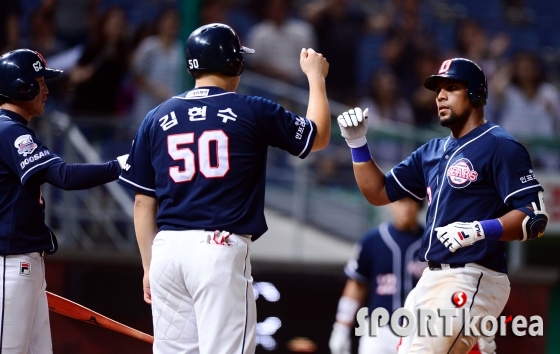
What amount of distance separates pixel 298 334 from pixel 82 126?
8.85 feet

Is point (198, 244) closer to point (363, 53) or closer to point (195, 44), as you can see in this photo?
point (195, 44)

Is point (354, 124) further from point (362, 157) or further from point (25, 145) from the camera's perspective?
point (25, 145)

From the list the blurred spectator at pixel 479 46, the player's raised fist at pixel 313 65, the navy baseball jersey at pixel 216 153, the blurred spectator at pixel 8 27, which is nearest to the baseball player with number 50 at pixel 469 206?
the player's raised fist at pixel 313 65

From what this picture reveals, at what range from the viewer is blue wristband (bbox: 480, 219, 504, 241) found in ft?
14.4

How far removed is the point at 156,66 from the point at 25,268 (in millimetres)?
4739

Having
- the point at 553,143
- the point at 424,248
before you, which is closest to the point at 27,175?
the point at 424,248

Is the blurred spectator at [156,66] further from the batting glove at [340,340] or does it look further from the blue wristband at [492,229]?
the blue wristband at [492,229]

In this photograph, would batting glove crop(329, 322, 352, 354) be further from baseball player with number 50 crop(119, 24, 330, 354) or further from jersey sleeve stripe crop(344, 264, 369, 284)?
baseball player with number 50 crop(119, 24, 330, 354)

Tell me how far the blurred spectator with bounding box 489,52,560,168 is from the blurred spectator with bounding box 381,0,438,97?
0.97 meters

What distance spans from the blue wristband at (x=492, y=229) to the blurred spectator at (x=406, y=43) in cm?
627

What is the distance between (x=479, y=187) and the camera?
4.62 m

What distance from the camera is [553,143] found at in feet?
28.0

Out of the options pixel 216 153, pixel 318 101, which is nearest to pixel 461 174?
pixel 318 101

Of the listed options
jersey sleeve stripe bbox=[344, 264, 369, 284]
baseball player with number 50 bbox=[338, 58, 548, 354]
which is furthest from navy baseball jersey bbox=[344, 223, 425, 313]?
baseball player with number 50 bbox=[338, 58, 548, 354]
